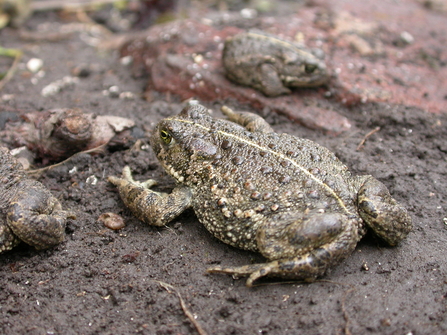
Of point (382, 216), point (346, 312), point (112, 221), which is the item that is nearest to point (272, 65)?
point (382, 216)

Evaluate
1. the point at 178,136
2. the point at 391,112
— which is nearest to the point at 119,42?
the point at 178,136

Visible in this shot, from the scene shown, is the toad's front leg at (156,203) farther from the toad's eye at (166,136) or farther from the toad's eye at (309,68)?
the toad's eye at (309,68)

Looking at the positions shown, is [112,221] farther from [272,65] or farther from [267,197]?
[272,65]

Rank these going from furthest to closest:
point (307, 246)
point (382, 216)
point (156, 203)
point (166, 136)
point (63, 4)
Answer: point (63, 4) < point (166, 136) < point (156, 203) < point (382, 216) < point (307, 246)

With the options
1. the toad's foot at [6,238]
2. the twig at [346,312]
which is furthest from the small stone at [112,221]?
the twig at [346,312]

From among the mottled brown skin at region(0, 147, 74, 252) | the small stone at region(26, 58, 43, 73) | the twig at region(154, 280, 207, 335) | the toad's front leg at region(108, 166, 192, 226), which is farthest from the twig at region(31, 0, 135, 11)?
the twig at region(154, 280, 207, 335)
